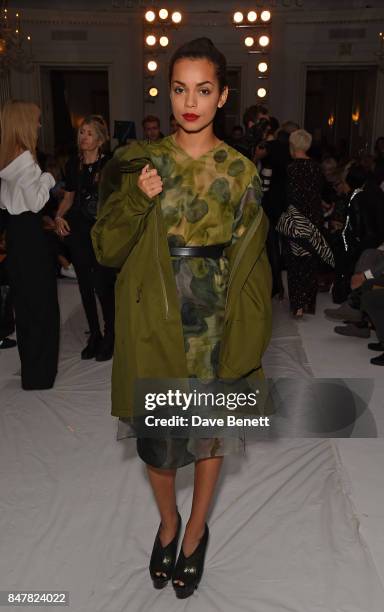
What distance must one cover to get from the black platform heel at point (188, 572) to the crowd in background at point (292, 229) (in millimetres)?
2153

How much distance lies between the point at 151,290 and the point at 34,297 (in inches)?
78.5

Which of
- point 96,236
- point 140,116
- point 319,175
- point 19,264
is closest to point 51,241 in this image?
point 19,264

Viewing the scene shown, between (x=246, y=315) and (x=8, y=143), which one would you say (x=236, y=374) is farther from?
(x=8, y=143)

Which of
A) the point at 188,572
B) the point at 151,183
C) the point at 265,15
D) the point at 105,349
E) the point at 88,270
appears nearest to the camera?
the point at 151,183

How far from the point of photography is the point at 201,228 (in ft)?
5.82

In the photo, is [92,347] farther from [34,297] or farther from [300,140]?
[300,140]

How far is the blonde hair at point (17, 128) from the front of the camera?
3.21m

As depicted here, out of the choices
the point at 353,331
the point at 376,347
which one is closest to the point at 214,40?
the point at 353,331

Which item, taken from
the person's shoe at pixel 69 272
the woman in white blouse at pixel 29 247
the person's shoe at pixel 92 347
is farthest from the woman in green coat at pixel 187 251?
the person's shoe at pixel 69 272

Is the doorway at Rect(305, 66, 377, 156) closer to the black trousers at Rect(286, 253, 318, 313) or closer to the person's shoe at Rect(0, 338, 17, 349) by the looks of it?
the black trousers at Rect(286, 253, 318, 313)

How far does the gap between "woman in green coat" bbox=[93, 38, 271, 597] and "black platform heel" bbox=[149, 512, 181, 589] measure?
0.36 m

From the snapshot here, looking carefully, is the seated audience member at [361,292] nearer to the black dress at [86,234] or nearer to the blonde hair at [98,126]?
the black dress at [86,234]

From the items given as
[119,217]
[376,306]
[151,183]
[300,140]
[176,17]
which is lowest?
[376,306]

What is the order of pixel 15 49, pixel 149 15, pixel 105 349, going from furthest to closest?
1. pixel 15 49
2. pixel 149 15
3. pixel 105 349
